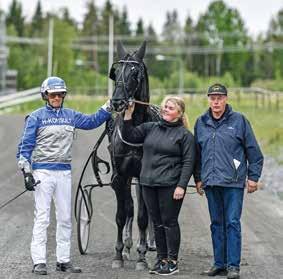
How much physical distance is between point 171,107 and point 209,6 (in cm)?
9342

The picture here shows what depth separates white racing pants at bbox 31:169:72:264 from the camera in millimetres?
9523

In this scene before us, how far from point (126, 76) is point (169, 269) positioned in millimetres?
2019

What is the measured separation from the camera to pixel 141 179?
9539mm

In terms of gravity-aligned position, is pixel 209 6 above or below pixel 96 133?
above

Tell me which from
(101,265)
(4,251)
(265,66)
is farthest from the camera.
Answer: (265,66)

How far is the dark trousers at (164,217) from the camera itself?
9.44m

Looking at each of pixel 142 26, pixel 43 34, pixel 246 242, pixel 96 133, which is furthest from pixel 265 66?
pixel 246 242

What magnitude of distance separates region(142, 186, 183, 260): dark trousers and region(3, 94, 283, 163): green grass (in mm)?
14135

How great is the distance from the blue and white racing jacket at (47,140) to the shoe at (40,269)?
0.99m

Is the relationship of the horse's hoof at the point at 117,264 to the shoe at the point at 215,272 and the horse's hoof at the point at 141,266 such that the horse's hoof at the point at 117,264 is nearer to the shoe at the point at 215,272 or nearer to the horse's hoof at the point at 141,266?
the horse's hoof at the point at 141,266

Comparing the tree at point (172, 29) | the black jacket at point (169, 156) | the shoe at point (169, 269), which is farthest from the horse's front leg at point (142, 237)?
the tree at point (172, 29)

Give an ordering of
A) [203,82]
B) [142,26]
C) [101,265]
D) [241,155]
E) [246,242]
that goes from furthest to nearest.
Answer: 1. [142,26]
2. [203,82]
3. [246,242]
4. [101,265]
5. [241,155]

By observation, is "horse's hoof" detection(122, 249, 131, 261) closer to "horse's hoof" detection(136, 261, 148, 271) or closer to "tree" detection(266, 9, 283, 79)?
"horse's hoof" detection(136, 261, 148, 271)

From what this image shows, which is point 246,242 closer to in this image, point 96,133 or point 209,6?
point 96,133
